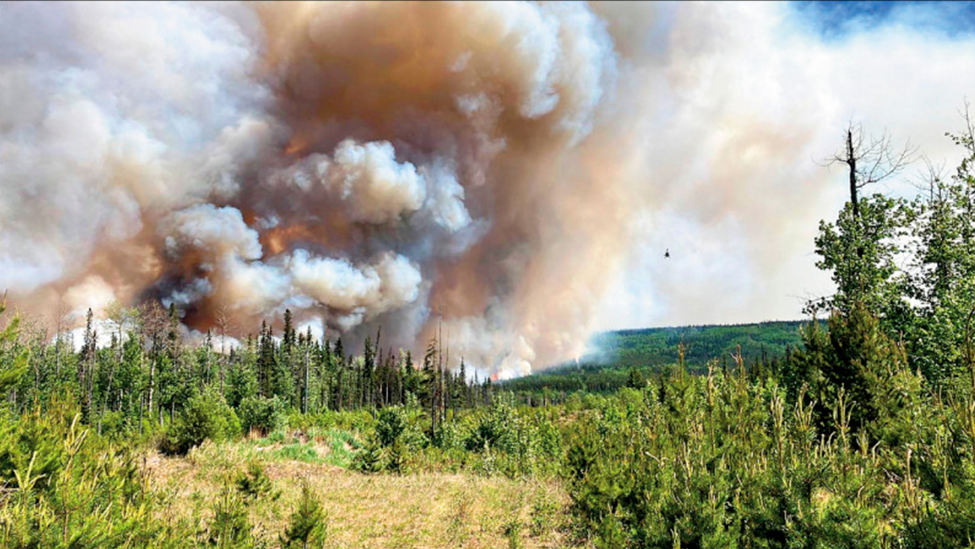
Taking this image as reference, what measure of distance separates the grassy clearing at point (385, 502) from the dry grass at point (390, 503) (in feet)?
0.10

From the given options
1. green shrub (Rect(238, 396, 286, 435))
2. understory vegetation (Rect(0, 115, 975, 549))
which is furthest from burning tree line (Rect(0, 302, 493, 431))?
understory vegetation (Rect(0, 115, 975, 549))

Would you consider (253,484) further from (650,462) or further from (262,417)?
(262,417)

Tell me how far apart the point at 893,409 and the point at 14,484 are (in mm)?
19740

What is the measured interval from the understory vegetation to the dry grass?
0.34 ft

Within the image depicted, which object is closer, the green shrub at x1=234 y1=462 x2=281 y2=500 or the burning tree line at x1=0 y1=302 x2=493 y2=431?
the green shrub at x1=234 y1=462 x2=281 y2=500

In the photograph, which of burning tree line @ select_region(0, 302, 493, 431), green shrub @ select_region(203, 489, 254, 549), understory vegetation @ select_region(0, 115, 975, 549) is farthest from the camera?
burning tree line @ select_region(0, 302, 493, 431)

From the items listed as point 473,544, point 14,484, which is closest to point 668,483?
point 473,544

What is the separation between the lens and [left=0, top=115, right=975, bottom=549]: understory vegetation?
18.5ft

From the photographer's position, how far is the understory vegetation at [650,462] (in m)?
5.63

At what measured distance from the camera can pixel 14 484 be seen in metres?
9.80

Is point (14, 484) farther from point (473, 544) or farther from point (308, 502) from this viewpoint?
point (473, 544)

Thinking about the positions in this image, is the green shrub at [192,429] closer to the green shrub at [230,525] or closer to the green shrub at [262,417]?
the green shrub at [262,417]

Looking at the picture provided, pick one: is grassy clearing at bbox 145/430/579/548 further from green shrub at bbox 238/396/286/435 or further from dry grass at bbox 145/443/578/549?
green shrub at bbox 238/396/286/435

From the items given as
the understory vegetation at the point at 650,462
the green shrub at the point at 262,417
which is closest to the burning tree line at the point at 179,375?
the green shrub at the point at 262,417
